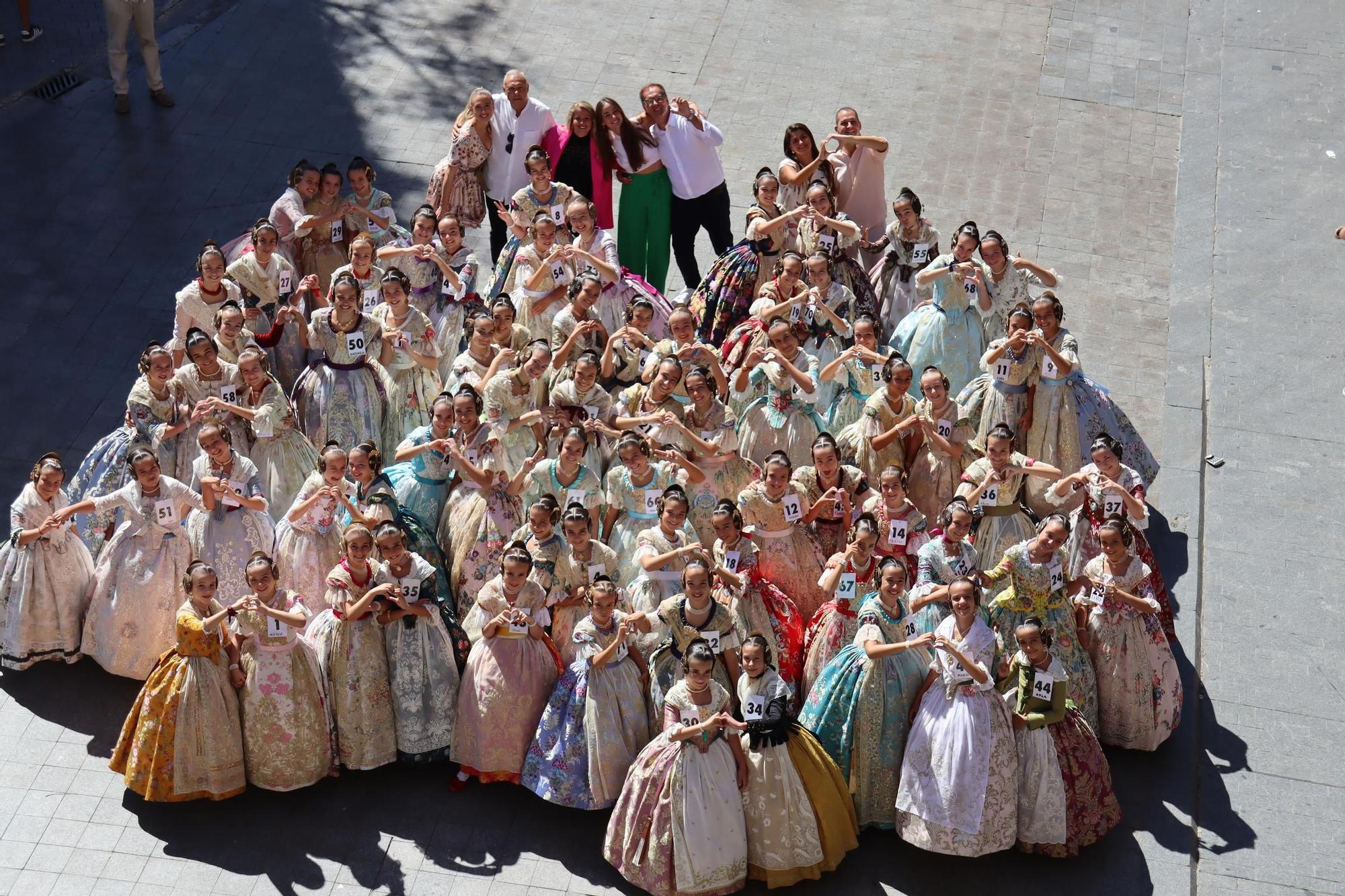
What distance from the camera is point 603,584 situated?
9.02 metres

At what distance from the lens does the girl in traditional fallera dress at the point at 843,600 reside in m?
9.36

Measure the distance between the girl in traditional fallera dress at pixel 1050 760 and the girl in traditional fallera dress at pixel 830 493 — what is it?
4.14 ft

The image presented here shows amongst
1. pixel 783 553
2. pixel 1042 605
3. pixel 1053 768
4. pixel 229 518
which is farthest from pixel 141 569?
pixel 1053 768

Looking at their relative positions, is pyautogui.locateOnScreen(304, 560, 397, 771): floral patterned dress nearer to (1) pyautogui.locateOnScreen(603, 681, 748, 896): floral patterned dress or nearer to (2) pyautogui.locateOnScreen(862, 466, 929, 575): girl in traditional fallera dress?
(1) pyautogui.locateOnScreen(603, 681, 748, 896): floral patterned dress

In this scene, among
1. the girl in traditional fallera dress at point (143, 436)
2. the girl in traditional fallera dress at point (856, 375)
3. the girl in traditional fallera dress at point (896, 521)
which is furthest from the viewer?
the girl in traditional fallera dress at point (856, 375)

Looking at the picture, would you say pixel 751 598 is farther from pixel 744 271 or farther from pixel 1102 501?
pixel 744 271

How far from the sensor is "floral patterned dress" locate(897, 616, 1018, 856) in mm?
8859

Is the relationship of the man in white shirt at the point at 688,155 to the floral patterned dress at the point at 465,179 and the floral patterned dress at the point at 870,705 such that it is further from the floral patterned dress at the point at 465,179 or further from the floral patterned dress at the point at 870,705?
the floral patterned dress at the point at 870,705

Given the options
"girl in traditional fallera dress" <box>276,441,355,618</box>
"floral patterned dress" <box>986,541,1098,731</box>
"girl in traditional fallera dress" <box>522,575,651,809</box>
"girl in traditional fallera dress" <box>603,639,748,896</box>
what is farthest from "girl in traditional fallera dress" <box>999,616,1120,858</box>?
"girl in traditional fallera dress" <box>276,441,355,618</box>

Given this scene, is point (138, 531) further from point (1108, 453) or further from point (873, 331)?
point (1108, 453)

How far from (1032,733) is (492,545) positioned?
117 inches

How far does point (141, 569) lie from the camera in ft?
32.3

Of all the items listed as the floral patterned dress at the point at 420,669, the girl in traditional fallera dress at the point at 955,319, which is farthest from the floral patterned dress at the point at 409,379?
the girl in traditional fallera dress at the point at 955,319

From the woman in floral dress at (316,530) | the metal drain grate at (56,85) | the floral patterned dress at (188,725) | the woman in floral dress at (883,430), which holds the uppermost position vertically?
the woman in floral dress at (883,430)
